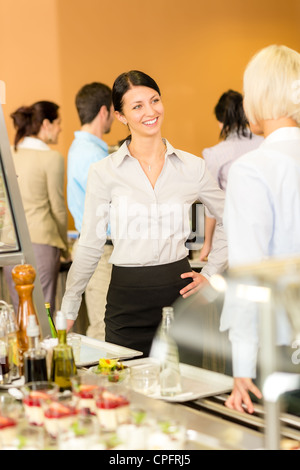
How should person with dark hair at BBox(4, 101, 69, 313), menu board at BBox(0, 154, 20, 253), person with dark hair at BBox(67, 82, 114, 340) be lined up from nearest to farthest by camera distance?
menu board at BBox(0, 154, 20, 253) → person with dark hair at BBox(67, 82, 114, 340) → person with dark hair at BBox(4, 101, 69, 313)

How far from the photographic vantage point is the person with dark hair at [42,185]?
174 inches

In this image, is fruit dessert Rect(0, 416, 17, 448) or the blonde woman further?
the blonde woman

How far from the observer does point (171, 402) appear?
1.62m

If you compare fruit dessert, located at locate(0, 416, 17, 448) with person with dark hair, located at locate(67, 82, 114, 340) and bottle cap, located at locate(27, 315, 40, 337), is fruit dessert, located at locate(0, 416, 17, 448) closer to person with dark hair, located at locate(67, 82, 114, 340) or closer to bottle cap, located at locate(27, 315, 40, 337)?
bottle cap, located at locate(27, 315, 40, 337)

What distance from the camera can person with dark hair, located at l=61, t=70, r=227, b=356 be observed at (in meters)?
2.54

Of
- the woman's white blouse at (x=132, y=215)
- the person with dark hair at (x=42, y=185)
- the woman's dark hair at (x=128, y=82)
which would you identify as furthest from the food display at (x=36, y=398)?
the person with dark hair at (x=42, y=185)

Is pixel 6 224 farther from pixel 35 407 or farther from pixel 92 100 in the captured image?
pixel 92 100

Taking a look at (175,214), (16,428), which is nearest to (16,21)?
(175,214)

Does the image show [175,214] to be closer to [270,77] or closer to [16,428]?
[270,77]

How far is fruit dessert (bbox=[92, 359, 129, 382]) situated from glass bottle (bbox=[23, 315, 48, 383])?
0.17 metres

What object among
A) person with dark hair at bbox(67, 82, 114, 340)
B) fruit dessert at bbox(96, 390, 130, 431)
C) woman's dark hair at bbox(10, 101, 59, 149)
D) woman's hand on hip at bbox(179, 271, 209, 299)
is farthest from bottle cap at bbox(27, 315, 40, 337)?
woman's dark hair at bbox(10, 101, 59, 149)

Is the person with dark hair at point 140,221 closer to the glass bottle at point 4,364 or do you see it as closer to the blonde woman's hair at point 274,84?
the glass bottle at point 4,364

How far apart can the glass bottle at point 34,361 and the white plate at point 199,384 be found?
265mm

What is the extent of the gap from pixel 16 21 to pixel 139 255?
445 centimetres
